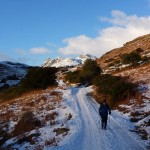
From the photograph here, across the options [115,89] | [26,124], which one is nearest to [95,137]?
[26,124]

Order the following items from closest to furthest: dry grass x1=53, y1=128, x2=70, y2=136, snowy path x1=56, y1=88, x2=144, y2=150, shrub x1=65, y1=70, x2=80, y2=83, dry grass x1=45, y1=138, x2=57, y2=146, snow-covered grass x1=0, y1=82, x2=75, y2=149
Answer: snowy path x1=56, y1=88, x2=144, y2=150, dry grass x1=45, y1=138, x2=57, y2=146, snow-covered grass x1=0, y1=82, x2=75, y2=149, dry grass x1=53, y1=128, x2=70, y2=136, shrub x1=65, y1=70, x2=80, y2=83

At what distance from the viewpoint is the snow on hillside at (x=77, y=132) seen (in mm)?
17969

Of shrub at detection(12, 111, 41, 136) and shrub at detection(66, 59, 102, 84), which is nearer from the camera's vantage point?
shrub at detection(12, 111, 41, 136)

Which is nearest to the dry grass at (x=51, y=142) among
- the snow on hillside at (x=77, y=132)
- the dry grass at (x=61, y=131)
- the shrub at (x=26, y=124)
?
the snow on hillside at (x=77, y=132)

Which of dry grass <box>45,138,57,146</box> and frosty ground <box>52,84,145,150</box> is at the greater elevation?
frosty ground <box>52,84,145,150</box>

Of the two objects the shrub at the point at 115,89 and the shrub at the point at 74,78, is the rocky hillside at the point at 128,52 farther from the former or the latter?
the shrub at the point at 115,89

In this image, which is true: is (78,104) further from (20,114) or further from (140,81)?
(140,81)

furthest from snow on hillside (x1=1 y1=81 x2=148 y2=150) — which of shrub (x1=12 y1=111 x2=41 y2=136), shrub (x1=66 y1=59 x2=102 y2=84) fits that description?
shrub (x1=66 y1=59 x2=102 y2=84)

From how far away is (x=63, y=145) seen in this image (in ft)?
59.0

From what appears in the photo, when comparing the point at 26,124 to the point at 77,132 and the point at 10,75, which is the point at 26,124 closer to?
the point at 77,132

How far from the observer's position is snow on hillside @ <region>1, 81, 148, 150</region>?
18.0 meters

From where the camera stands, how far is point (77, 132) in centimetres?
2059

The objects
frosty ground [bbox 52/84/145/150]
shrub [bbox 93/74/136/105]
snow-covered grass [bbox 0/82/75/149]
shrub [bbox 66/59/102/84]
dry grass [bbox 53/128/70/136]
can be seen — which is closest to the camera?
frosty ground [bbox 52/84/145/150]

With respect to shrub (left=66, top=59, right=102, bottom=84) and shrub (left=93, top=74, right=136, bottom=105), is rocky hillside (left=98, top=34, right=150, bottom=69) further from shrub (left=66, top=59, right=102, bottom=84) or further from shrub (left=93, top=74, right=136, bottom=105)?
shrub (left=93, top=74, right=136, bottom=105)
